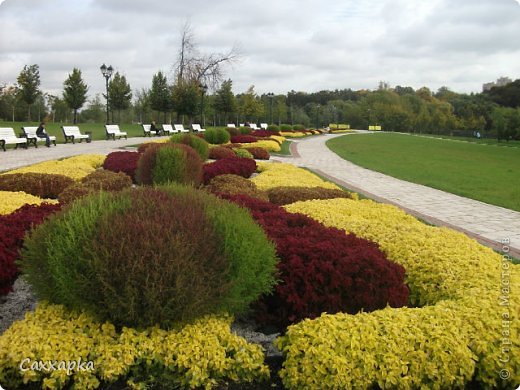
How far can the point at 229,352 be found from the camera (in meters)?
2.87

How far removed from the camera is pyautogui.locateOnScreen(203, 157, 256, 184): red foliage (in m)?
10.3

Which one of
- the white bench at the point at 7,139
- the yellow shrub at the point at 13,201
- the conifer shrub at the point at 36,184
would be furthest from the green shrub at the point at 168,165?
the white bench at the point at 7,139

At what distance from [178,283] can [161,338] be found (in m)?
0.37

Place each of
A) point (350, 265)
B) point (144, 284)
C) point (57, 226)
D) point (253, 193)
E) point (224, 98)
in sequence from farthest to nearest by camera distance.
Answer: point (224, 98), point (253, 193), point (350, 265), point (57, 226), point (144, 284)

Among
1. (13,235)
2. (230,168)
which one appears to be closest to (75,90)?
(230,168)

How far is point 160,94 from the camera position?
157 feet

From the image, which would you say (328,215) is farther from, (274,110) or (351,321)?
(274,110)

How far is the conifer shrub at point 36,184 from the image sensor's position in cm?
766

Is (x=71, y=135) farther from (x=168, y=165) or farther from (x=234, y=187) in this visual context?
(x=234, y=187)

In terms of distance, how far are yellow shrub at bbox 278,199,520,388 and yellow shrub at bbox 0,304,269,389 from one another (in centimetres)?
33

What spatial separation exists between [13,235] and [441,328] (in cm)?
353

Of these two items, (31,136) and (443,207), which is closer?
(443,207)

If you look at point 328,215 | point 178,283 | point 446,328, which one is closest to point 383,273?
point 446,328

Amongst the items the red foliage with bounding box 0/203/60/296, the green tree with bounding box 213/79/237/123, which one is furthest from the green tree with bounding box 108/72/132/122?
the red foliage with bounding box 0/203/60/296
